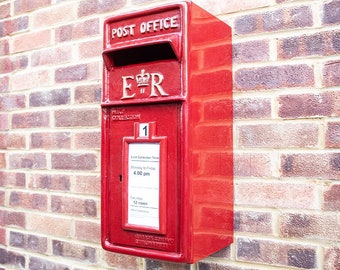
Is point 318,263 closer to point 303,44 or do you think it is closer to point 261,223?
point 261,223

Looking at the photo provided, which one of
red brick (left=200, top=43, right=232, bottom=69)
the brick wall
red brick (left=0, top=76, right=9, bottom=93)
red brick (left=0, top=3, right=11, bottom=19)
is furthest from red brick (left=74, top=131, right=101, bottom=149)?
red brick (left=0, top=3, right=11, bottom=19)

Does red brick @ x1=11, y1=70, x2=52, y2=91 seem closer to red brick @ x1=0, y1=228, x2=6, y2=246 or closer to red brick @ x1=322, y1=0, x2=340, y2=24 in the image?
red brick @ x1=0, y1=228, x2=6, y2=246

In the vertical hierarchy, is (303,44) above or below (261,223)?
above

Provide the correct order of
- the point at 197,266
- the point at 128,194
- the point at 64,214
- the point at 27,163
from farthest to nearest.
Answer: the point at 27,163
the point at 64,214
the point at 197,266
the point at 128,194

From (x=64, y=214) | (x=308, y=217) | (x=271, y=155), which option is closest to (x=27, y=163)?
(x=64, y=214)

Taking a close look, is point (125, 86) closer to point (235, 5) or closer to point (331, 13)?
point (235, 5)

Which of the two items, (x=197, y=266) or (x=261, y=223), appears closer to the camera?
(x=261, y=223)

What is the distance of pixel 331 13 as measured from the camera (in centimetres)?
130

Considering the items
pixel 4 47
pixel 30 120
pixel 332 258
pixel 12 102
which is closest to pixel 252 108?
pixel 332 258

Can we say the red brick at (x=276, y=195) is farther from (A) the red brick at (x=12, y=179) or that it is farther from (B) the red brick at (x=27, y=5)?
(B) the red brick at (x=27, y=5)

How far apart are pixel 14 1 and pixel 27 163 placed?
79 centimetres

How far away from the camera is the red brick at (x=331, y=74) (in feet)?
4.23

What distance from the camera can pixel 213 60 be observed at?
4.37 ft

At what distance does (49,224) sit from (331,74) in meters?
1.34
